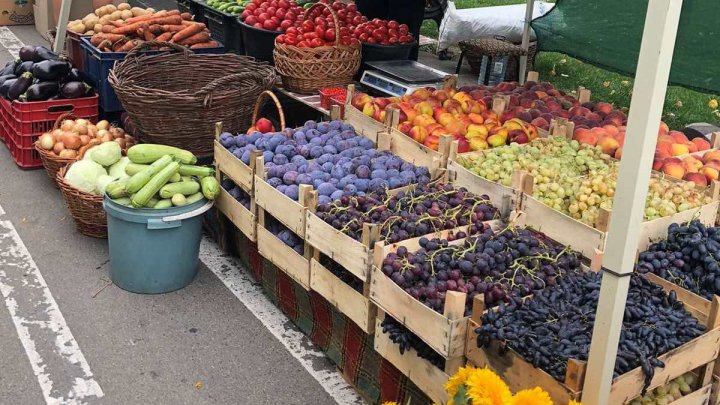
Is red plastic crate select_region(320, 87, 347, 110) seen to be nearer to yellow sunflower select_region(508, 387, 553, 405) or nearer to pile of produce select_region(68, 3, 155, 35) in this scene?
pile of produce select_region(68, 3, 155, 35)

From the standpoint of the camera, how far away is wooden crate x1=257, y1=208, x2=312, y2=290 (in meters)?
4.21

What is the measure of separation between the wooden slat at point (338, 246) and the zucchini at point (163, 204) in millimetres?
1027

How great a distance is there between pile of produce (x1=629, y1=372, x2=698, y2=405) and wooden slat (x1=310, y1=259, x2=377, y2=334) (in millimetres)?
1238

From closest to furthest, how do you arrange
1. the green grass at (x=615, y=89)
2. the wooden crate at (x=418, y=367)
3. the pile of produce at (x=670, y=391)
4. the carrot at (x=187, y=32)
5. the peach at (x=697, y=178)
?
the pile of produce at (x=670, y=391) < the wooden crate at (x=418, y=367) < the peach at (x=697, y=178) < the carrot at (x=187, y=32) < the green grass at (x=615, y=89)

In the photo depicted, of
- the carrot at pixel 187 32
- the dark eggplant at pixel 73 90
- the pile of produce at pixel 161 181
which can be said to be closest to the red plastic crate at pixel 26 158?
the dark eggplant at pixel 73 90

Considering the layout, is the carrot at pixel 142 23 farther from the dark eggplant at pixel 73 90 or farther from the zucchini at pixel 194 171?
the zucchini at pixel 194 171

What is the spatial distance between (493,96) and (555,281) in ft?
8.27

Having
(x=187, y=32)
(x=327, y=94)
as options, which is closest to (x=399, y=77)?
(x=327, y=94)

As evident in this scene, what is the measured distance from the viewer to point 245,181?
15.6 feet

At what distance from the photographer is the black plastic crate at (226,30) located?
311 inches

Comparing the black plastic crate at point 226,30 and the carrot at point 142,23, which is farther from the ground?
the carrot at point 142,23

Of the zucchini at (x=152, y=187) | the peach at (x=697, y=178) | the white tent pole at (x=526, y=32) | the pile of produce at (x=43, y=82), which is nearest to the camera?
the peach at (x=697, y=178)

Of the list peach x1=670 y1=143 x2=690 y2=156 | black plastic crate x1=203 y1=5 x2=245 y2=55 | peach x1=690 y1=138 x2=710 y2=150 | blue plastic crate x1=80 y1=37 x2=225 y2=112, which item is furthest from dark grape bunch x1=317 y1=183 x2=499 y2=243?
black plastic crate x1=203 y1=5 x2=245 y2=55

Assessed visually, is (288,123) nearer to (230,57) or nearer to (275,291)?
(230,57)
